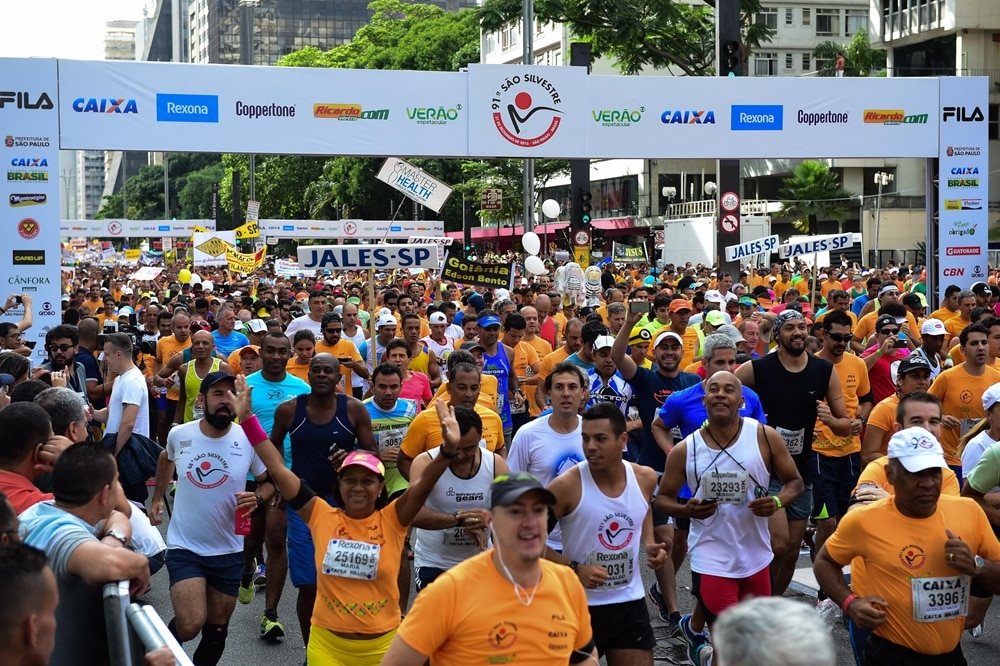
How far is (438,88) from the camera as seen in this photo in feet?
55.9

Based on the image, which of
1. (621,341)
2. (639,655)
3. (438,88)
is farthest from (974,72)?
(639,655)

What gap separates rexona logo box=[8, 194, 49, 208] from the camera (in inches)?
617

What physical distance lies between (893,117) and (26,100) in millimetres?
11737

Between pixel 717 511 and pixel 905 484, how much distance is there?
1.59 metres

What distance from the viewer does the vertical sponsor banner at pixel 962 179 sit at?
726 inches

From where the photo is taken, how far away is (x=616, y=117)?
17609mm

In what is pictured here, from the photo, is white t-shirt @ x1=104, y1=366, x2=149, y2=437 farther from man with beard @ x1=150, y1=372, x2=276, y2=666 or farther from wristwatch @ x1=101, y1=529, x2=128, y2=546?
wristwatch @ x1=101, y1=529, x2=128, y2=546

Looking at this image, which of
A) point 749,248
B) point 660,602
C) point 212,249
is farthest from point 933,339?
point 212,249

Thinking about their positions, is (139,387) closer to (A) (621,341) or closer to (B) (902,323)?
(A) (621,341)

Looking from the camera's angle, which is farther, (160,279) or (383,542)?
(160,279)

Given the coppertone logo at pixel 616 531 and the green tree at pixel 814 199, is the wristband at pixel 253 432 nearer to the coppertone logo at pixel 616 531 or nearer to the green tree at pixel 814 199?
the coppertone logo at pixel 616 531

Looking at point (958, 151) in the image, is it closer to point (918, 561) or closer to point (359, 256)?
point (359, 256)

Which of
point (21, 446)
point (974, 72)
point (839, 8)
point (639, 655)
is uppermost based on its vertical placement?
point (839, 8)

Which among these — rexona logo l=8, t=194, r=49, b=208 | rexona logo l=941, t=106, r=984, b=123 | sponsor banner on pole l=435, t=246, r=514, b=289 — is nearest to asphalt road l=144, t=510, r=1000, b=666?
sponsor banner on pole l=435, t=246, r=514, b=289
